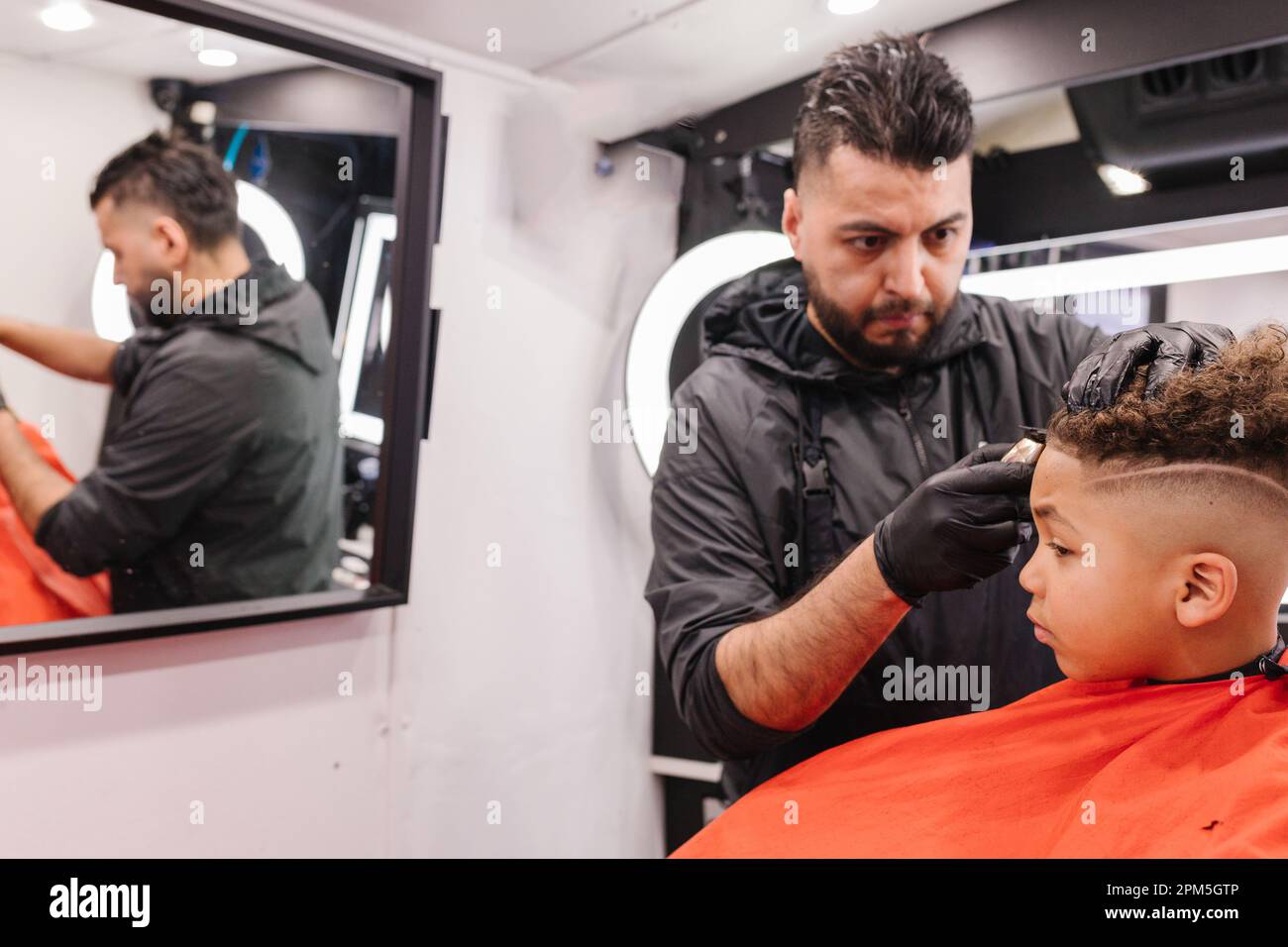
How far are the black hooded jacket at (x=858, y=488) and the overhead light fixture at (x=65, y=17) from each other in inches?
50.8

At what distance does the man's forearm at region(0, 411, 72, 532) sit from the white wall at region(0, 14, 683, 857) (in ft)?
0.41

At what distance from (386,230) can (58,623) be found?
0.99 meters

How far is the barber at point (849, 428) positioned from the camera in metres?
1.43

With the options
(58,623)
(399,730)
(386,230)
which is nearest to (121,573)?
(58,623)

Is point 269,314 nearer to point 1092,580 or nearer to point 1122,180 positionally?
point 1092,580

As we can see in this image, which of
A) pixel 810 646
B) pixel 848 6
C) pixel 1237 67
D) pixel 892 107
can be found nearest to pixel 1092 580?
pixel 810 646

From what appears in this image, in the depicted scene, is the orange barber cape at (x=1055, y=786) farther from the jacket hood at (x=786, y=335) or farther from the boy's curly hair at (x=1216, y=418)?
the jacket hood at (x=786, y=335)

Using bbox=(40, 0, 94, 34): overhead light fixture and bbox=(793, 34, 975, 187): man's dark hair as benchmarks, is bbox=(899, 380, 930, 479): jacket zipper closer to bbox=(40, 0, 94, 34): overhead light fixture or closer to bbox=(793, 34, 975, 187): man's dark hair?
bbox=(793, 34, 975, 187): man's dark hair

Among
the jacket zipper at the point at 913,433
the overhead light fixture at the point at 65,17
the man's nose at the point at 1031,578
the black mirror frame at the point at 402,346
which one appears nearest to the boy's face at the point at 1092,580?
the man's nose at the point at 1031,578

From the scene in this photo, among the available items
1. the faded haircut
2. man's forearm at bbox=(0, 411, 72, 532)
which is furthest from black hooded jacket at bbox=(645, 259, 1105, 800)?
man's forearm at bbox=(0, 411, 72, 532)

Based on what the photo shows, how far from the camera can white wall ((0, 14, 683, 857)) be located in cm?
180

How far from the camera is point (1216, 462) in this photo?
3.38 ft

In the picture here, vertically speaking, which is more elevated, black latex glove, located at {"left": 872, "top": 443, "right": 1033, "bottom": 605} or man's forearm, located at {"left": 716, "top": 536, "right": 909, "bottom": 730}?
black latex glove, located at {"left": 872, "top": 443, "right": 1033, "bottom": 605}
